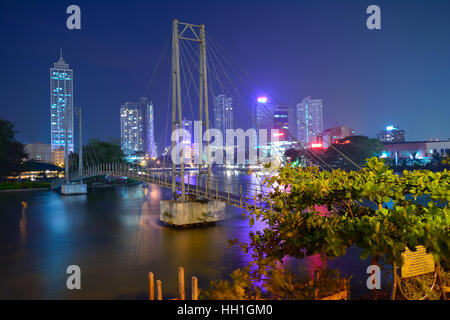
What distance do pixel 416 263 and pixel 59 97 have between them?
215 meters

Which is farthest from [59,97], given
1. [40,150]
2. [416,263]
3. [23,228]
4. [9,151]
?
[416,263]

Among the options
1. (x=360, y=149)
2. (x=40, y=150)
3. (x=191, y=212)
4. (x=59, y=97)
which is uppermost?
(x=59, y=97)

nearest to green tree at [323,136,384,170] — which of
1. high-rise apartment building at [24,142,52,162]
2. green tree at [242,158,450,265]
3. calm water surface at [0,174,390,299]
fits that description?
calm water surface at [0,174,390,299]

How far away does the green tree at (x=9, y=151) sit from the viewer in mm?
46844

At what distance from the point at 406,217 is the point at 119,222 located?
19.3 metres

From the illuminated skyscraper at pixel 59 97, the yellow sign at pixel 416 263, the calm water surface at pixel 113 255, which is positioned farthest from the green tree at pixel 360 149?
the illuminated skyscraper at pixel 59 97

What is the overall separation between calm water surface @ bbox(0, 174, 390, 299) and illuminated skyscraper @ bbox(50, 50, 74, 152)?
162693mm

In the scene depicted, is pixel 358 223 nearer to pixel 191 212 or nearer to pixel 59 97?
pixel 191 212

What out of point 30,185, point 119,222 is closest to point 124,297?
point 119,222

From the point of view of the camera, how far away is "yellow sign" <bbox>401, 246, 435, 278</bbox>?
4.87 m

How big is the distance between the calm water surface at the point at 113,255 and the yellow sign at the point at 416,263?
355 cm

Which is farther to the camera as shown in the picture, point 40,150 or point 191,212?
point 40,150

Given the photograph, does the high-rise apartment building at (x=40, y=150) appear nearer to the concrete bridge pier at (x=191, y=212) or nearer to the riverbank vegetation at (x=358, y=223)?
the concrete bridge pier at (x=191, y=212)

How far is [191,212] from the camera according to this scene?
17.8 metres
